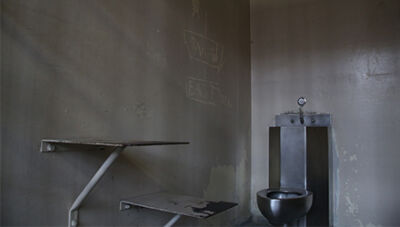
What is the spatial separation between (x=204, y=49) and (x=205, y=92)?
33 cm

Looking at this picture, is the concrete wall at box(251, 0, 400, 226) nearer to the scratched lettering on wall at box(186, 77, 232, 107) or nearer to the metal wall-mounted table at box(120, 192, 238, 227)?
the scratched lettering on wall at box(186, 77, 232, 107)

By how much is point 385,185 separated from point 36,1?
2.76 m

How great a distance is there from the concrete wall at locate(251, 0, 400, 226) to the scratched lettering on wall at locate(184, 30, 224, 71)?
2.53 ft

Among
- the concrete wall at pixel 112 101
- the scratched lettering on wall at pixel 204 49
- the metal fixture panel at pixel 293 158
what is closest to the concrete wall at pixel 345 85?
the metal fixture panel at pixel 293 158

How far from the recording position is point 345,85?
2.65 metres

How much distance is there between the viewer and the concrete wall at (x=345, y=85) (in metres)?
2.47

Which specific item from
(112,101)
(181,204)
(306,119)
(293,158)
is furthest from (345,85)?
(112,101)

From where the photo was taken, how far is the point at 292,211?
2100 millimetres

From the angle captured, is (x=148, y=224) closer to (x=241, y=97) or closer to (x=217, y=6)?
(x=241, y=97)

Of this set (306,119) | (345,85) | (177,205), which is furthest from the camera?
(306,119)

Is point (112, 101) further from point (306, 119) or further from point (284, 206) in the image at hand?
point (306, 119)

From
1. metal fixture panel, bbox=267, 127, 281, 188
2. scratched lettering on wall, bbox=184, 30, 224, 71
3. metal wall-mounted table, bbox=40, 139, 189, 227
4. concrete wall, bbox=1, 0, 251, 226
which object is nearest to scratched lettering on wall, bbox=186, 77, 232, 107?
concrete wall, bbox=1, 0, 251, 226

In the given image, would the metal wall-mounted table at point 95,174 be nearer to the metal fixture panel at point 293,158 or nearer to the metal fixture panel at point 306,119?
the metal fixture panel at point 293,158

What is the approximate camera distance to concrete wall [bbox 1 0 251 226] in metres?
1.14
